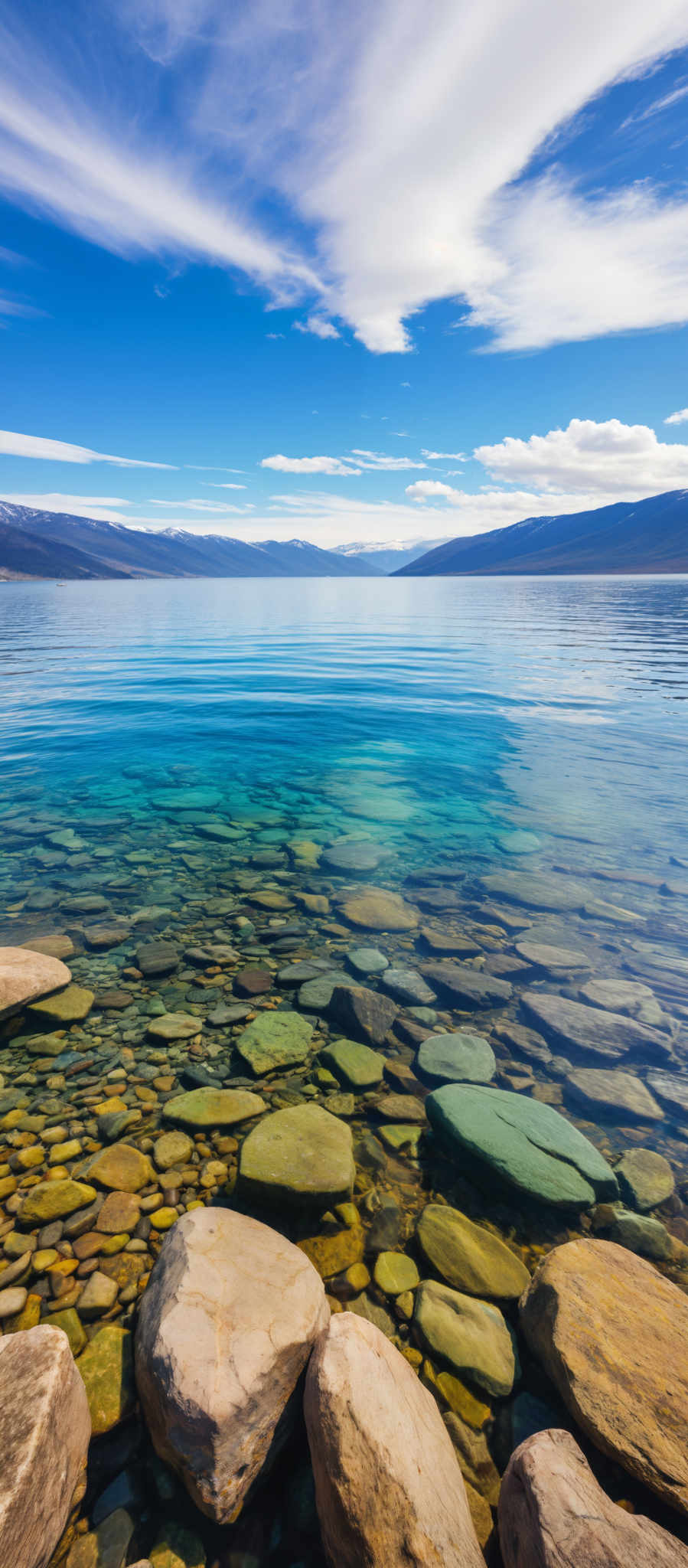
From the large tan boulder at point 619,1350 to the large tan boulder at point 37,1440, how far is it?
8.39 feet

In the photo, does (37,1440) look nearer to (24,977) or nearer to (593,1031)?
(24,977)

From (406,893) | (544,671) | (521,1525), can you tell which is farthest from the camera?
(544,671)

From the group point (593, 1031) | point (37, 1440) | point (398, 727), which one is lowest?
point (593, 1031)

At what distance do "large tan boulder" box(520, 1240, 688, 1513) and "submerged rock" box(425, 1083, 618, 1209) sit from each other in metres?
0.59

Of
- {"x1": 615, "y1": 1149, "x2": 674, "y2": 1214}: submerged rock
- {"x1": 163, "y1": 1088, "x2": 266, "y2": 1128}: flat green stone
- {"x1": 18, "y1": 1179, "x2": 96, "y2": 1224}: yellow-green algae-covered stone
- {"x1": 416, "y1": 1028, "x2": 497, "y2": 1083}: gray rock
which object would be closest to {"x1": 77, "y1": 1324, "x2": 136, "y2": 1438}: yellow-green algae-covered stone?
{"x1": 18, "y1": 1179, "x2": 96, "y2": 1224}: yellow-green algae-covered stone

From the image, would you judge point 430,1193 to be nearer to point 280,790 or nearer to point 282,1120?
point 282,1120

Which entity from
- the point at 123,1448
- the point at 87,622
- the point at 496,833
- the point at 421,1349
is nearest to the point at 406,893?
the point at 496,833

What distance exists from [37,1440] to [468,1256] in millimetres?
2722

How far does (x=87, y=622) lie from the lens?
206 ft

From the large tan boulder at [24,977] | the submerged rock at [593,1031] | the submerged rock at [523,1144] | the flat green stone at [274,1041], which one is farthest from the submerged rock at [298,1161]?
the large tan boulder at [24,977]

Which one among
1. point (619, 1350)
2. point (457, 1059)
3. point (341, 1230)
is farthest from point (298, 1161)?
point (619, 1350)

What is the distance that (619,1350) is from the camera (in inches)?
128

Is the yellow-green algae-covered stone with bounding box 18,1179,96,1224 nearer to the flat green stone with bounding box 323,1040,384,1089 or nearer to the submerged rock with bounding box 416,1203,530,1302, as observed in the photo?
the flat green stone with bounding box 323,1040,384,1089

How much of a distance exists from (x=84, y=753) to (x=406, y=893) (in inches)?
488
